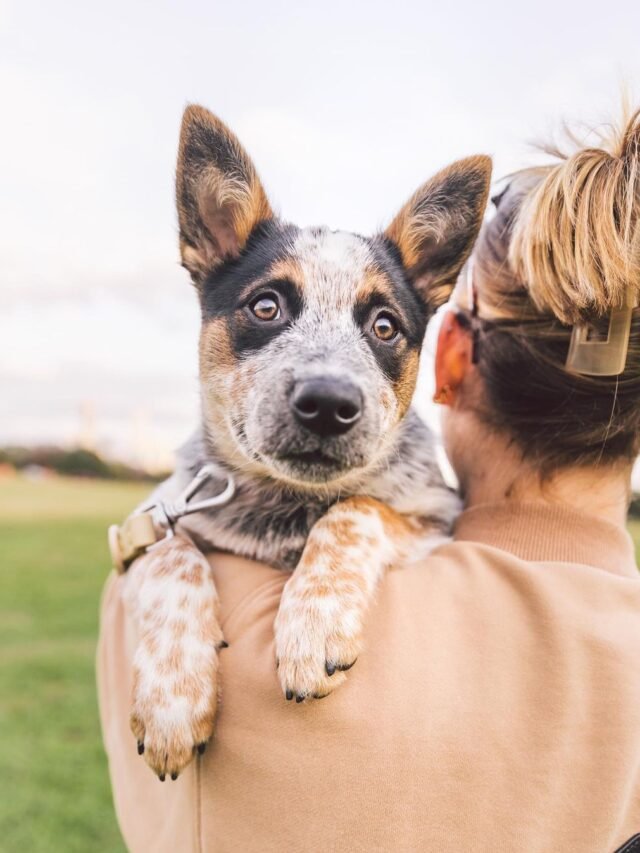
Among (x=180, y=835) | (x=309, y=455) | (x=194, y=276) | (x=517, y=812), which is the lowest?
(x=180, y=835)

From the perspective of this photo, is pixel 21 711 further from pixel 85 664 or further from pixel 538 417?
pixel 538 417

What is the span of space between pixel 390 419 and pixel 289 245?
734 mm

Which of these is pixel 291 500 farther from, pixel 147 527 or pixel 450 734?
pixel 450 734

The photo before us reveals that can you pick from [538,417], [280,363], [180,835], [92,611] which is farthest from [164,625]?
[92,611]

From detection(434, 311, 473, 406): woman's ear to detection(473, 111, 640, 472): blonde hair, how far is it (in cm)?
9

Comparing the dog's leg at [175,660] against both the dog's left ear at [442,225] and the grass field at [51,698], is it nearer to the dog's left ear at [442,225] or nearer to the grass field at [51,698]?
the dog's left ear at [442,225]

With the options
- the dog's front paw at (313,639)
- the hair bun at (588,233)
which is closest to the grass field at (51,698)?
the dog's front paw at (313,639)

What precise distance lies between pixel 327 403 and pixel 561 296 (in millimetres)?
691

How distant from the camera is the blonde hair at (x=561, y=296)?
2.06 m

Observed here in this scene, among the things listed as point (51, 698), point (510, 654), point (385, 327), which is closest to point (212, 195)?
point (385, 327)

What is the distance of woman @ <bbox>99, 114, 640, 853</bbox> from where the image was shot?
167 cm

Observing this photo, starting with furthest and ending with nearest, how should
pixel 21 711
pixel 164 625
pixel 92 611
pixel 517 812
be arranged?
pixel 92 611, pixel 21 711, pixel 164 625, pixel 517 812

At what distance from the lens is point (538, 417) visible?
2.42 meters

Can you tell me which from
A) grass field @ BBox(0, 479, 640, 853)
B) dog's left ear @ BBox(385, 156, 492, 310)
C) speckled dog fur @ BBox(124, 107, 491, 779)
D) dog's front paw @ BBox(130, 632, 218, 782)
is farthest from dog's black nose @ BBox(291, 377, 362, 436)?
grass field @ BBox(0, 479, 640, 853)
